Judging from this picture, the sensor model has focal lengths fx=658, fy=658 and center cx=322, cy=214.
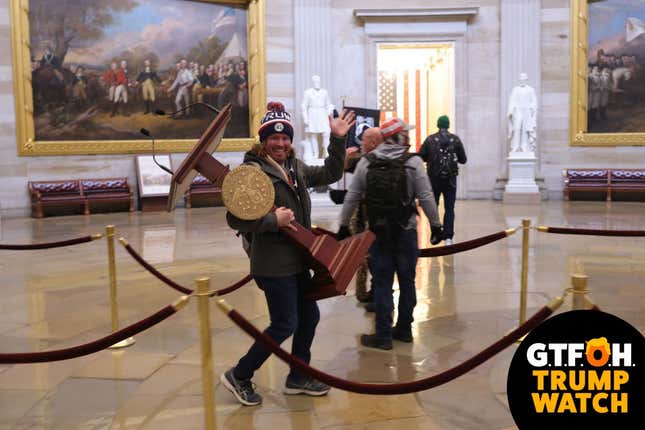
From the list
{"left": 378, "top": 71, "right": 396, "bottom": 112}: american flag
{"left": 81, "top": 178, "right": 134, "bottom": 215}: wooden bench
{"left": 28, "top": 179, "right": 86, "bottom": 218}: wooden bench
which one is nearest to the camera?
{"left": 28, "top": 179, "right": 86, "bottom": 218}: wooden bench

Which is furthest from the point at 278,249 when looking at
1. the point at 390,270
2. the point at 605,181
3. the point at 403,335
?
the point at 605,181

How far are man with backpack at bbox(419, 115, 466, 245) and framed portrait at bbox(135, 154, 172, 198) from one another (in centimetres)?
858

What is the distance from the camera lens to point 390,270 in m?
5.11

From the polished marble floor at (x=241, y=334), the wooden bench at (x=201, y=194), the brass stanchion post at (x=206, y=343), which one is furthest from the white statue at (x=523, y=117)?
the brass stanchion post at (x=206, y=343)

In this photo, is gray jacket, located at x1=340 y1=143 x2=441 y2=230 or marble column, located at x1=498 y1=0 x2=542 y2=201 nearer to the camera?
gray jacket, located at x1=340 y1=143 x2=441 y2=230

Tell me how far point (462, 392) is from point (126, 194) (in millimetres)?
A: 13223

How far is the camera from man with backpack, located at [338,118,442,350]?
4965 mm

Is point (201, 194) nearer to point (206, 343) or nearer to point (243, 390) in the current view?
point (243, 390)

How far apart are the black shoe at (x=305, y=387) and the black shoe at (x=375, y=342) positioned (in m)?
0.96

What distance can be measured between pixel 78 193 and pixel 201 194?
2.92 meters

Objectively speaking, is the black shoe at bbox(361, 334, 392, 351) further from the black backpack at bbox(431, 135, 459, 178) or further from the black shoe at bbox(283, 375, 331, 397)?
the black backpack at bbox(431, 135, 459, 178)

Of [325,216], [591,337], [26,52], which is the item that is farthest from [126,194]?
[591,337]

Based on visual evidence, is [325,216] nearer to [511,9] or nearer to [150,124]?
[150,124]

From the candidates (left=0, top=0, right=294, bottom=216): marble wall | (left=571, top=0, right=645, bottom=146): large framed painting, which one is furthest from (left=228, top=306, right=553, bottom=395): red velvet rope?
(left=571, top=0, right=645, bottom=146): large framed painting
